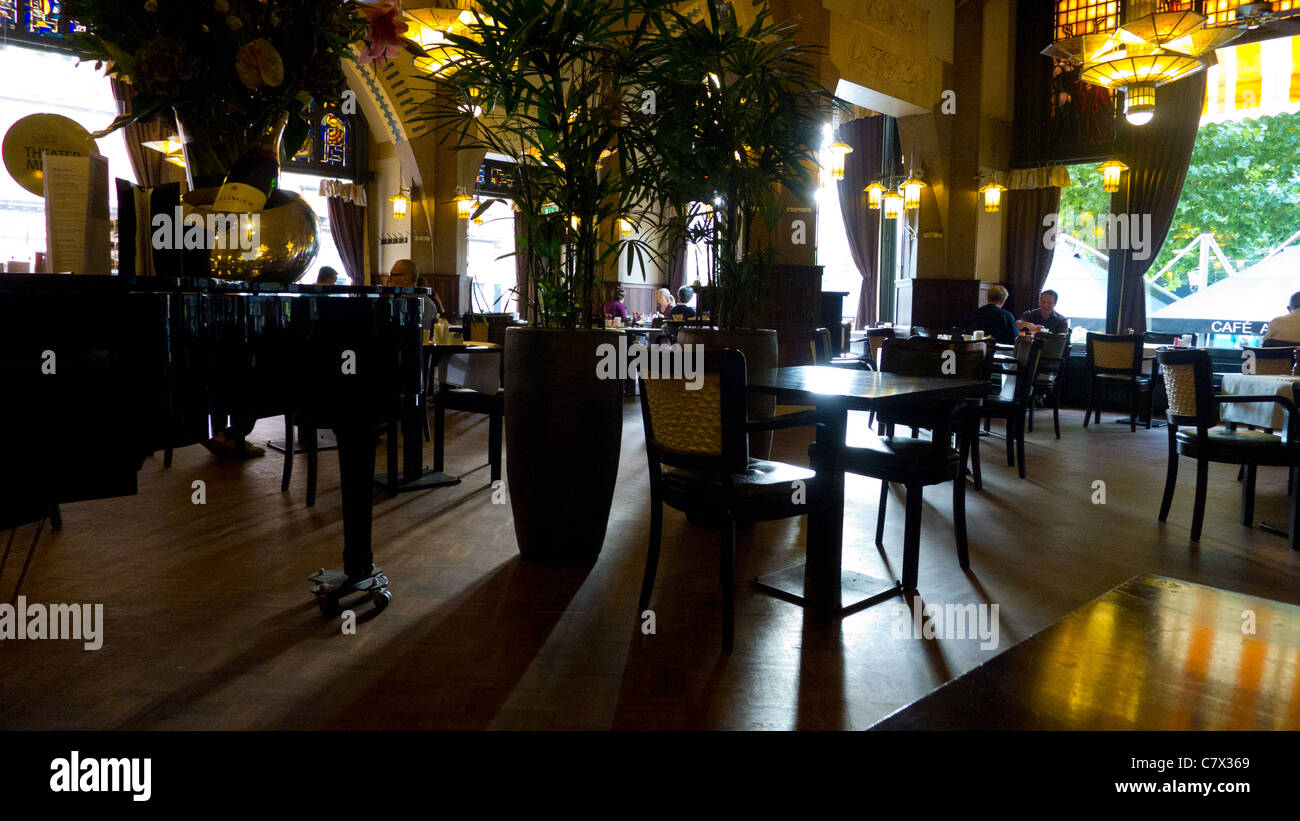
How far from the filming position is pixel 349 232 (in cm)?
1320

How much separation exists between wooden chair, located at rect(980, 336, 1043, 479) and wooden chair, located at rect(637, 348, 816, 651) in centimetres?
287

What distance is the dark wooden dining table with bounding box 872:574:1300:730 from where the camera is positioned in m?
0.64

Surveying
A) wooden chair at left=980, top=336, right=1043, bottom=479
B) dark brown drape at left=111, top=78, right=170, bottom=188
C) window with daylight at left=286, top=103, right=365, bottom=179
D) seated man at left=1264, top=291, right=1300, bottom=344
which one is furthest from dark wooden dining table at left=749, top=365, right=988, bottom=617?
window with daylight at left=286, top=103, right=365, bottom=179

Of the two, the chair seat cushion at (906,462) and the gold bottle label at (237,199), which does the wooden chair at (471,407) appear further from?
the gold bottle label at (237,199)

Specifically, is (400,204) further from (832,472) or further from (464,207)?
(832,472)

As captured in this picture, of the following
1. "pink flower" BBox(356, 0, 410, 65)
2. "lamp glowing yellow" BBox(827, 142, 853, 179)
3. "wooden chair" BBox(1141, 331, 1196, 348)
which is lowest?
"wooden chair" BBox(1141, 331, 1196, 348)

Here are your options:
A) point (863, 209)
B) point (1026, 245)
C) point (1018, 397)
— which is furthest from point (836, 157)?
point (1018, 397)

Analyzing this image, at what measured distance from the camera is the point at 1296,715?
2.14 feet

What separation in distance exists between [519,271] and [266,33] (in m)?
12.8

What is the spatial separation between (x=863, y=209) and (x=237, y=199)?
38.2 ft

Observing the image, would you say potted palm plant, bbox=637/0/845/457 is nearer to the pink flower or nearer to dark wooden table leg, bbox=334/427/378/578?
the pink flower

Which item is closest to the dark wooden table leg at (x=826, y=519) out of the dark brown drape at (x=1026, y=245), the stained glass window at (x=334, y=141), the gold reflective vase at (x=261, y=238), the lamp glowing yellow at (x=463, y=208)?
the gold reflective vase at (x=261, y=238)

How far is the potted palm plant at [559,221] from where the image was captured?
300 centimetres

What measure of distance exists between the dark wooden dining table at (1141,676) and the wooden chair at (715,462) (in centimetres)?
160
